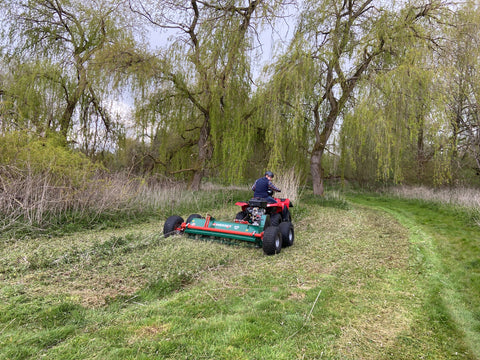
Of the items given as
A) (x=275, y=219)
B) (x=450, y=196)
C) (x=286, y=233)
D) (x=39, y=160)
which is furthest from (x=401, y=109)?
(x=39, y=160)

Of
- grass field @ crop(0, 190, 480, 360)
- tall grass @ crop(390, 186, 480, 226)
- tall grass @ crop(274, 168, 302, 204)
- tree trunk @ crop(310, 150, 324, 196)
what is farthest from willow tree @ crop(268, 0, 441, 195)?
grass field @ crop(0, 190, 480, 360)

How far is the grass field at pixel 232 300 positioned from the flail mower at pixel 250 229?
0.70 ft

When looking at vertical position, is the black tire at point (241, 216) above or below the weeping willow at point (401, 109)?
below

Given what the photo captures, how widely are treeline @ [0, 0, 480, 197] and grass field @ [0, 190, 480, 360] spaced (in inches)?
219

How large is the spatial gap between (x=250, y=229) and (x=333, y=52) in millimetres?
8607

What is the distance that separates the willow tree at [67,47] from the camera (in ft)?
35.3

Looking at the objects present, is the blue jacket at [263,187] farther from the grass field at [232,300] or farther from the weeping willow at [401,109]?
the weeping willow at [401,109]

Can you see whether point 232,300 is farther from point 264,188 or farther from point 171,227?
point 264,188

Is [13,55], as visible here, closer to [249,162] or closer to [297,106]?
[249,162]

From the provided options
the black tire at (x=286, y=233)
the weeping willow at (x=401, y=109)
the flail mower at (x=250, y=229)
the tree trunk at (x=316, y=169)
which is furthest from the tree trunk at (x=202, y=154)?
the black tire at (x=286, y=233)

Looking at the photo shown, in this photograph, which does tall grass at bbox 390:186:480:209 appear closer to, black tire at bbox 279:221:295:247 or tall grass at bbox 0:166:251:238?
black tire at bbox 279:221:295:247

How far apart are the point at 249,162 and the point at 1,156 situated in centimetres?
792

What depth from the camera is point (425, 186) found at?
1540 cm

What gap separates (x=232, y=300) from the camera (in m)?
3.19
